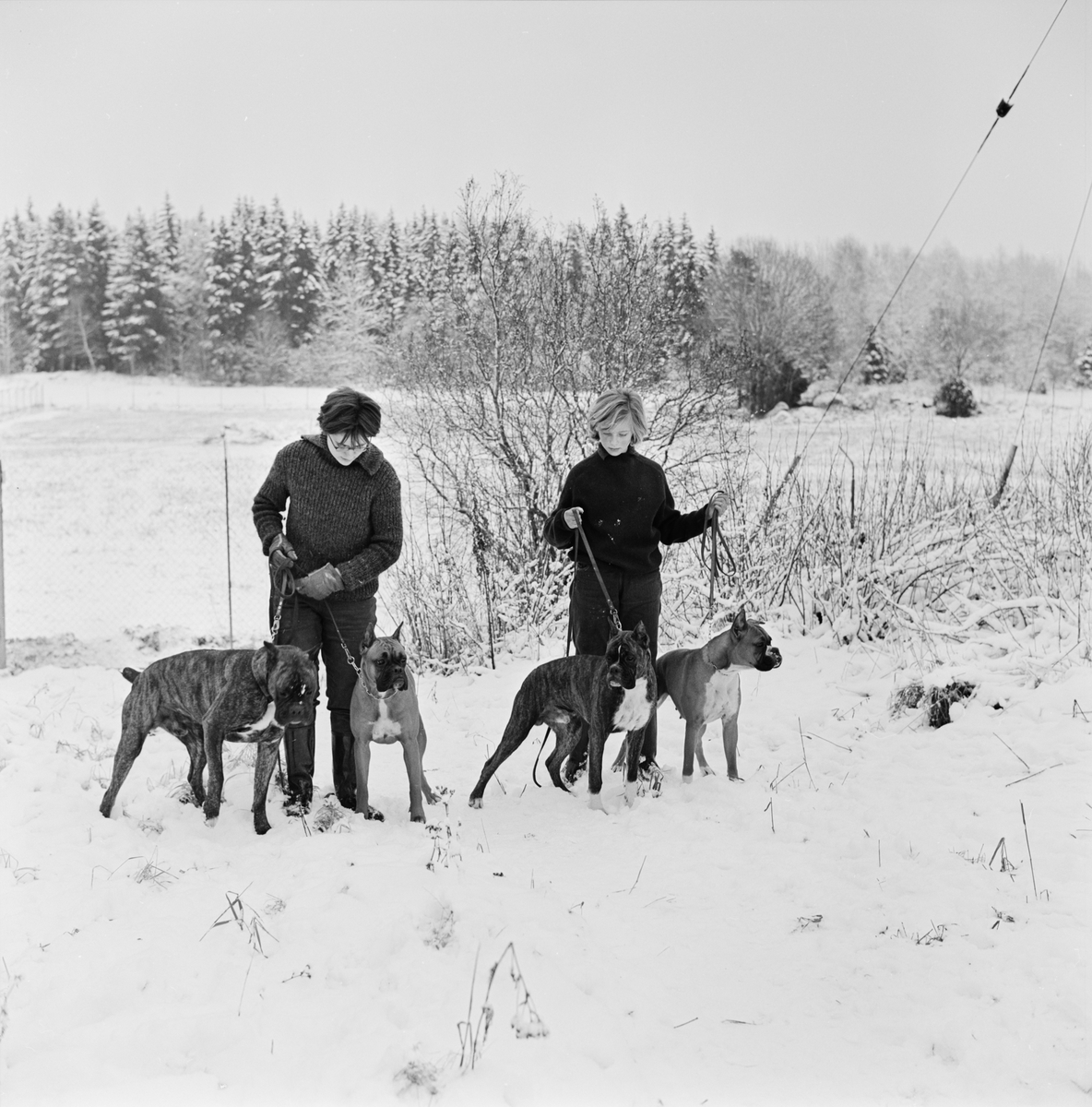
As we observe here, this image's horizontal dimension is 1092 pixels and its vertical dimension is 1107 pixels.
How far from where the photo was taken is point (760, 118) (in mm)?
8508

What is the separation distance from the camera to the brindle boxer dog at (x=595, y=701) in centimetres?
450

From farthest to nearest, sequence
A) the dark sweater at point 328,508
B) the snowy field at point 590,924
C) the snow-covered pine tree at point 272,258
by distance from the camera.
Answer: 1. the snow-covered pine tree at point 272,258
2. the dark sweater at point 328,508
3. the snowy field at point 590,924

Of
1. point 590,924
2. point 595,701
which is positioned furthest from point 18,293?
point 590,924

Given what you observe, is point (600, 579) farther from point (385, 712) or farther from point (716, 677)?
point (385, 712)

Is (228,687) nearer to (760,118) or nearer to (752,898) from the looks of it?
(752,898)

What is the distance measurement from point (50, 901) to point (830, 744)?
4.63m

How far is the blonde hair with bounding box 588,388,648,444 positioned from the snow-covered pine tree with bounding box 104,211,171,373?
2953 cm

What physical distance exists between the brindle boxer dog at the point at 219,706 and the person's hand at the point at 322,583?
335 mm

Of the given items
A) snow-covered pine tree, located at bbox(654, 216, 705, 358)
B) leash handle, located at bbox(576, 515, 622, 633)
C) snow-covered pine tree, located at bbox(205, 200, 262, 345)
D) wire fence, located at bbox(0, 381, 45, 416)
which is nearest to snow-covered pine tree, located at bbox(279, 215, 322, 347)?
snow-covered pine tree, located at bbox(205, 200, 262, 345)

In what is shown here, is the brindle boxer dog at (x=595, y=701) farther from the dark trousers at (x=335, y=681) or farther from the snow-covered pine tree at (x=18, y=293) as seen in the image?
the snow-covered pine tree at (x=18, y=293)

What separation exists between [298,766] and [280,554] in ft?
3.78

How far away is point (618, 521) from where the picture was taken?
16.2 ft

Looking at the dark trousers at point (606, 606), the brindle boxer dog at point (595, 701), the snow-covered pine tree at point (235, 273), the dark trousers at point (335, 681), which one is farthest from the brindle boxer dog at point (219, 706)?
the snow-covered pine tree at point (235, 273)

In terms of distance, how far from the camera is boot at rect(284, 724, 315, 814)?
14.8 feet
